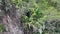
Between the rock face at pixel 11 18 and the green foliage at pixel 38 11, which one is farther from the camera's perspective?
the green foliage at pixel 38 11

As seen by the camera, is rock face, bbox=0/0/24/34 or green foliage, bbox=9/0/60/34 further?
green foliage, bbox=9/0/60/34

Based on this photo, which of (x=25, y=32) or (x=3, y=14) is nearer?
(x=3, y=14)

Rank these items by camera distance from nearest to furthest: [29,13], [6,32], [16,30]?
1. [6,32]
2. [16,30]
3. [29,13]

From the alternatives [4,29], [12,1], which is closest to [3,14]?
[4,29]

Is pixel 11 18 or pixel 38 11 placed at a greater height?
pixel 11 18

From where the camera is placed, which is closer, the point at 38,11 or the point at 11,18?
the point at 11,18

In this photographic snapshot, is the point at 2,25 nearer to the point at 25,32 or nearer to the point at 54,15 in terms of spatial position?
the point at 25,32

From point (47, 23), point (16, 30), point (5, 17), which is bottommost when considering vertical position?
point (47, 23)

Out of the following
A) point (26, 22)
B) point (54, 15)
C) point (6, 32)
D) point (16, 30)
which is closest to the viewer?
point (6, 32)
